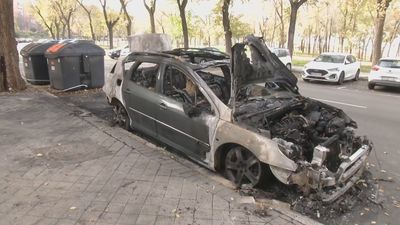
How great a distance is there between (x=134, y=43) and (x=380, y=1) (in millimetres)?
13226

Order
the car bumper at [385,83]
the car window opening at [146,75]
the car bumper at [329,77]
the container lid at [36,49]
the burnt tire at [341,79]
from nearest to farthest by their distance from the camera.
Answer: the car window opening at [146,75] < the container lid at [36,49] < the car bumper at [385,83] < the car bumper at [329,77] < the burnt tire at [341,79]

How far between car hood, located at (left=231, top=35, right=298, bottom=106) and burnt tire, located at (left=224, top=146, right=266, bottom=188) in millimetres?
666

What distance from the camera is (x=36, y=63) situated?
39.8ft

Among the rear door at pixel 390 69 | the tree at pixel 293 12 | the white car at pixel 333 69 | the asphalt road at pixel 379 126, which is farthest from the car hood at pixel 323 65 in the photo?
the tree at pixel 293 12

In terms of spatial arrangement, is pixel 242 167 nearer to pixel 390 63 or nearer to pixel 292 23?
pixel 390 63

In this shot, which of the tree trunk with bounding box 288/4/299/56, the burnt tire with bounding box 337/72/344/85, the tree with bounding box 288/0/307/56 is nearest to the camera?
the burnt tire with bounding box 337/72/344/85

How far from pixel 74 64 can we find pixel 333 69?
38.1 feet

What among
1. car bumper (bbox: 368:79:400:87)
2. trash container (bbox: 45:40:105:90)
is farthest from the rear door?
trash container (bbox: 45:40:105:90)

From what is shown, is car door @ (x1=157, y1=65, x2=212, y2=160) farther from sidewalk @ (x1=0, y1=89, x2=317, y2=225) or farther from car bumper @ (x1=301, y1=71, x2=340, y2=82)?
car bumper @ (x1=301, y1=71, x2=340, y2=82)

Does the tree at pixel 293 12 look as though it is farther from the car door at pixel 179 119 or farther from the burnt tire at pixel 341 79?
the car door at pixel 179 119

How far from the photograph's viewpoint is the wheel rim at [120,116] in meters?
7.12

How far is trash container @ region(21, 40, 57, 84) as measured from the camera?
12.0m

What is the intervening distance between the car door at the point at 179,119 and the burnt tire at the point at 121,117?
3.99 ft

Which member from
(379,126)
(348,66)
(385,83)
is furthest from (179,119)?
(348,66)
